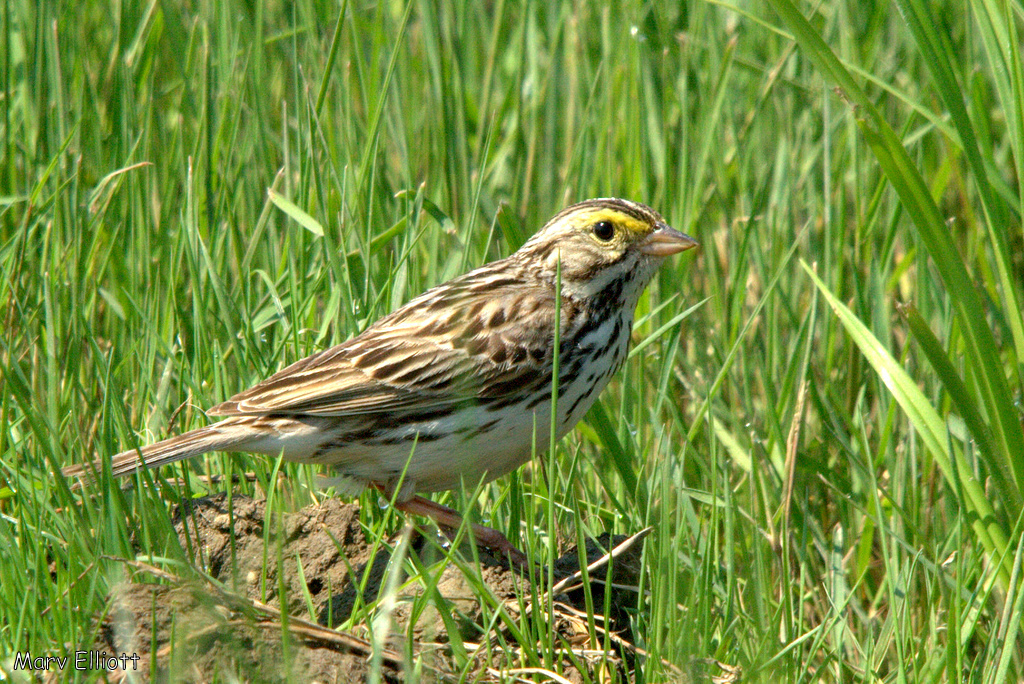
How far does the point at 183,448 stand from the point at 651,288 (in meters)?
3.04

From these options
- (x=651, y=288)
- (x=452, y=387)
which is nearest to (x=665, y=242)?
(x=452, y=387)

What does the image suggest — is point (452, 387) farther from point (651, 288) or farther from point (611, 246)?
point (651, 288)

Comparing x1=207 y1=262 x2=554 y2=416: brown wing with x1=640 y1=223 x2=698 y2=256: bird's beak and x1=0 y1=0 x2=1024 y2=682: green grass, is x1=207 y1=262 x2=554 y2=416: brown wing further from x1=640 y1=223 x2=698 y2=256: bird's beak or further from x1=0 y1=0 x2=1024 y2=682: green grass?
x1=640 y1=223 x2=698 y2=256: bird's beak

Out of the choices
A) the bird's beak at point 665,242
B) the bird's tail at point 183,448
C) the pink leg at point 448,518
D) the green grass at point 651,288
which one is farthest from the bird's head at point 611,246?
the bird's tail at point 183,448

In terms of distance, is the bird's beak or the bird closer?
the bird

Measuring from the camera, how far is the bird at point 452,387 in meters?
4.50

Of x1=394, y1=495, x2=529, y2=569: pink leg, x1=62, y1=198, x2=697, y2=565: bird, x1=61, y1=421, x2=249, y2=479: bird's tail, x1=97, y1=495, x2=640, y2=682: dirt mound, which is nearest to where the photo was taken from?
x1=97, y1=495, x2=640, y2=682: dirt mound

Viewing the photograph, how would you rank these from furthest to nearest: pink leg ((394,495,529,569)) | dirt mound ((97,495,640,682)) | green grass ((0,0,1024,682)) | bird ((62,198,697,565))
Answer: bird ((62,198,697,565)) < pink leg ((394,495,529,569)) < green grass ((0,0,1024,682)) < dirt mound ((97,495,640,682))

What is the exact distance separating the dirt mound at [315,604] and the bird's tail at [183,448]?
0.20 meters

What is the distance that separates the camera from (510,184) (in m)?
7.15

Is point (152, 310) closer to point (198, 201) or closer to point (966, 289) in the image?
point (198, 201)

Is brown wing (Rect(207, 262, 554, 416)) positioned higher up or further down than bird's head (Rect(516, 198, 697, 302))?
further down

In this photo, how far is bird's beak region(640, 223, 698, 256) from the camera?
495 centimetres

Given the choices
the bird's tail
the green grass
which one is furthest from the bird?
the green grass
